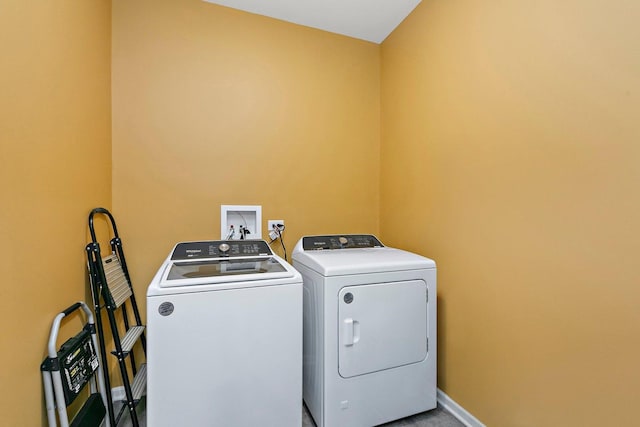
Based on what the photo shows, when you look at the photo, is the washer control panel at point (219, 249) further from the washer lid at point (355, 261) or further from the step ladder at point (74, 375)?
the step ladder at point (74, 375)

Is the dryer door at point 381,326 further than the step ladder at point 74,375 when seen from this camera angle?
Yes

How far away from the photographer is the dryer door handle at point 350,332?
1.43 m

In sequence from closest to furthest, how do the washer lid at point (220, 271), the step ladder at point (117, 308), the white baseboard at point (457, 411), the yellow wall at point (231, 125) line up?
1. the washer lid at point (220, 271)
2. the step ladder at point (117, 308)
3. the white baseboard at point (457, 411)
4. the yellow wall at point (231, 125)

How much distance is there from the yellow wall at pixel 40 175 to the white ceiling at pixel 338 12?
101cm

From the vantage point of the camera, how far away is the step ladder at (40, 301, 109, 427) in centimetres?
107

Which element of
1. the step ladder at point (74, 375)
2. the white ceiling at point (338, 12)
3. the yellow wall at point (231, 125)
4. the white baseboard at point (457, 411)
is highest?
the white ceiling at point (338, 12)

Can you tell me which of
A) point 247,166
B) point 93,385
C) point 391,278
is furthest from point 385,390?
point 247,166

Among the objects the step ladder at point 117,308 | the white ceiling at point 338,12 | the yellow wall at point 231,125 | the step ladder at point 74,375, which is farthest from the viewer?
the white ceiling at point 338,12

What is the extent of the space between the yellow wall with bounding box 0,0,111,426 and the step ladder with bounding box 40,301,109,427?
34 millimetres

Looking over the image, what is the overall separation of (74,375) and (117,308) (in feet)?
→ 1.62

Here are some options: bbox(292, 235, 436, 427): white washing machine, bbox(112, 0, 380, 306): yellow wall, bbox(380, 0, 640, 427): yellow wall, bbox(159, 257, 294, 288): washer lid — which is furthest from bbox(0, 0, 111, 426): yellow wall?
bbox(380, 0, 640, 427): yellow wall

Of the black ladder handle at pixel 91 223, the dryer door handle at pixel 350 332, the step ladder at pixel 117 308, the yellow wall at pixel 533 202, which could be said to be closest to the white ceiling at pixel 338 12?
the yellow wall at pixel 533 202

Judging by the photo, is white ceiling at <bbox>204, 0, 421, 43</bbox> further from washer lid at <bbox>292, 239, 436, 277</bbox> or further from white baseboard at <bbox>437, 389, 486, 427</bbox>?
white baseboard at <bbox>437, 389, 486, 427</bbox>

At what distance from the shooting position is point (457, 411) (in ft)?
5.38
